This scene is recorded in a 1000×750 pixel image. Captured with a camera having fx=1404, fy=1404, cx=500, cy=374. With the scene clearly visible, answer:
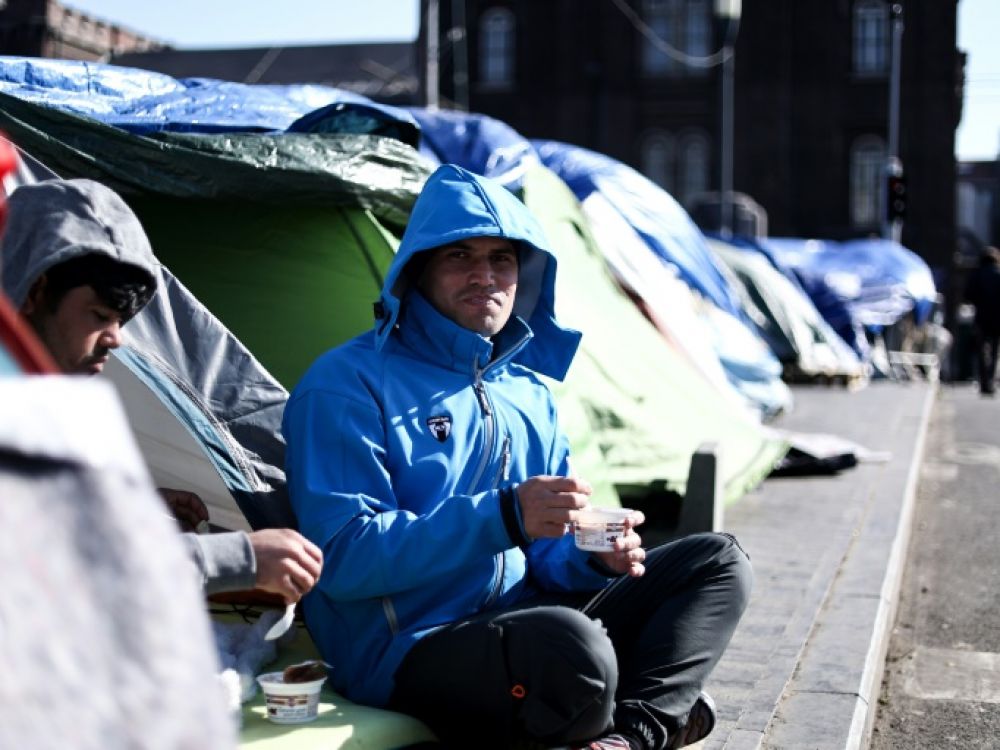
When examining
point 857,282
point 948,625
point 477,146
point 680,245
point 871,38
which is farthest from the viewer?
point 871,38

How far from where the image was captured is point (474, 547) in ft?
9.99

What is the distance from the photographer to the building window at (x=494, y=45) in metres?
42.2

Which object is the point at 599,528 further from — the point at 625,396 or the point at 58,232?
the point at 625,396

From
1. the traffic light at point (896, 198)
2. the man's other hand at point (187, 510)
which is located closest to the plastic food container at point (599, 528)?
the man's other hand at point (187, 510)

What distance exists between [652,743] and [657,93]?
38975 mm

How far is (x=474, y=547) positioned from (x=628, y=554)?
1.35ft

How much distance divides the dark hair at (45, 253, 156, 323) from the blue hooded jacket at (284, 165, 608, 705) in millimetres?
852

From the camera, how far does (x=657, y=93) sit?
134 ft

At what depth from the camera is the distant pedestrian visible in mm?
19016

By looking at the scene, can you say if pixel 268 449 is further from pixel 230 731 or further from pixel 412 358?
pixel 230 731

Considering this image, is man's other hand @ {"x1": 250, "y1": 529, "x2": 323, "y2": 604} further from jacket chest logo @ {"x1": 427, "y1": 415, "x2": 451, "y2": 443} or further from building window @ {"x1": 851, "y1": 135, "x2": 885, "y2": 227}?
building window @ {"x1": 851, "y1": 135, "x2": 885, "y2": 227}

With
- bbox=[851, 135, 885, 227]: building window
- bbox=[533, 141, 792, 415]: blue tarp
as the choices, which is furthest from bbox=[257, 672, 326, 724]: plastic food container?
bbox=[851, 135, 885, 227]: building window

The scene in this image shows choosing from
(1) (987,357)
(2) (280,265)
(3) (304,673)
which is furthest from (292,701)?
(1) (987,357)

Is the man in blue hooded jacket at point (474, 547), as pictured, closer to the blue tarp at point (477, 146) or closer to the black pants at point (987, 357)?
the blue tarp at point (477, 146)
